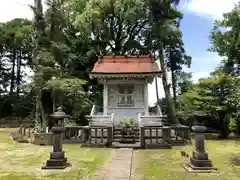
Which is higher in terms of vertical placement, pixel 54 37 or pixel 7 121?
pixel 54 37

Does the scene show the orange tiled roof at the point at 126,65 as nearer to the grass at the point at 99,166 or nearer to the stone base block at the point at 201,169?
the grass at the point at 99,166

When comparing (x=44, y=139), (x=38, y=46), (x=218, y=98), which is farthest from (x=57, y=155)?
(x=38, y=46)

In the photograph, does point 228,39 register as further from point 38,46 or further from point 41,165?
point 41,165

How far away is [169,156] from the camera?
987 centimetres

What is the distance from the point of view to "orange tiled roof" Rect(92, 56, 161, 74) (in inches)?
599

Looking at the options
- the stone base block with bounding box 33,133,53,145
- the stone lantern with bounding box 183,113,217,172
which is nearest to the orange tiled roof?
the stone base block with bounding box 33,133,53,145

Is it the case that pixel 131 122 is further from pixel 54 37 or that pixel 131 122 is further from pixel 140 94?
pixel 54 37

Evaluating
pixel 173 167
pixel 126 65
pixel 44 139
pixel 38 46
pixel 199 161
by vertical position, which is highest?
pixel 38 46

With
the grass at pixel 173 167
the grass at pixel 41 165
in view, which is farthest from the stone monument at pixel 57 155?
the grass at pixel 173 167

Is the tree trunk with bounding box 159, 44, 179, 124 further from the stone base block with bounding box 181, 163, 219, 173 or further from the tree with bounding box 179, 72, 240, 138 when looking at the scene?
the stone base block with bounding box 181, 163, 219, 173

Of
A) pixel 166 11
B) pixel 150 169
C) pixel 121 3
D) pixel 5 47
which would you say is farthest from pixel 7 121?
pixel 150 169

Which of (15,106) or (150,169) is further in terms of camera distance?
(15,106)

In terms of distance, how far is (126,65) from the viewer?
16.1 m

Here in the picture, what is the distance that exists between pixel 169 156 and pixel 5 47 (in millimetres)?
26916
